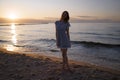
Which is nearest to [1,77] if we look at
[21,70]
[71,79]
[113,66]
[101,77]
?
[21,70]

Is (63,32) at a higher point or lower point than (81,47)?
higher

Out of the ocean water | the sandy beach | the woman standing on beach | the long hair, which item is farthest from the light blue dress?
the ocean water

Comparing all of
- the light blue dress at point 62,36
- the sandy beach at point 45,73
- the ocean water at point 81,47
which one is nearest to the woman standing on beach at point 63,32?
the light blue dress at point 62,36

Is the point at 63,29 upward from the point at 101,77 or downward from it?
upward

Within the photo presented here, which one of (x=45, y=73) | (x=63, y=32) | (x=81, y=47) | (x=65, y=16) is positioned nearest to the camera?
(x=65, y=16)

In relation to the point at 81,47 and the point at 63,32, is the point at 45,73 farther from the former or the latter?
the point at 81,47

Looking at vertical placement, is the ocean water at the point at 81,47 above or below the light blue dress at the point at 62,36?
below

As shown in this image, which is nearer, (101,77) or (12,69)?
(101,77)

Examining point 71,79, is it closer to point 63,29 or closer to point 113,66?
point 63,29

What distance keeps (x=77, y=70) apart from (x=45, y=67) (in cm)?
136

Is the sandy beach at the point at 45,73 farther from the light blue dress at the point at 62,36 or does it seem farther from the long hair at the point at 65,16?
the long hair at the point at 65,16

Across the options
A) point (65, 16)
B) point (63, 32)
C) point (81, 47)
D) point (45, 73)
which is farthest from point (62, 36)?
point (81, 47)

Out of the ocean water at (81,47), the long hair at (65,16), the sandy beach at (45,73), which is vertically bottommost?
the ocean water at (81,47)

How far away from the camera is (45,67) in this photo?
8227 mm
